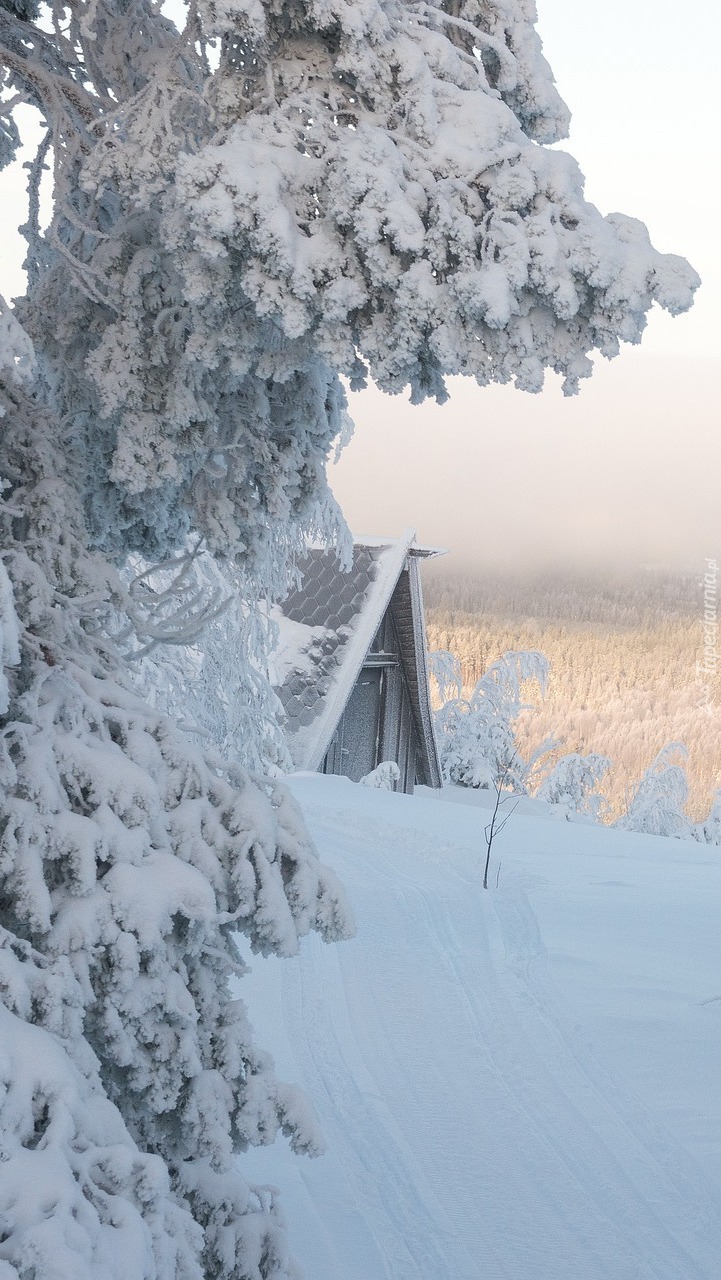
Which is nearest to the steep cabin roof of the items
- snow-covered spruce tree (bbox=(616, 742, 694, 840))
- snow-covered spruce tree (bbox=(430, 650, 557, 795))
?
snow-covered spruce tree (bbox=(430, 650, 557, 795))

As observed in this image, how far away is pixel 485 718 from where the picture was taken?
22219 mm

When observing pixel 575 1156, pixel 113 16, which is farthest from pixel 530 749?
pixel 113 16

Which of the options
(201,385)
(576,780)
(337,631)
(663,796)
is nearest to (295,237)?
(201,385)

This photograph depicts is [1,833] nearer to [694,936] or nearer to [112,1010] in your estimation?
[112,1010]

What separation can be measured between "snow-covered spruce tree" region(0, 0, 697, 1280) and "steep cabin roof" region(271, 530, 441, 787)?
1058 centimetres

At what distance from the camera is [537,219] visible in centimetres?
309

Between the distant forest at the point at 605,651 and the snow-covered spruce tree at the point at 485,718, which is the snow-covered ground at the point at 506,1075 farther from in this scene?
the distant forest at the point at 605,651

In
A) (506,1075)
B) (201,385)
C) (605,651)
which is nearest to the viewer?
(201,385)

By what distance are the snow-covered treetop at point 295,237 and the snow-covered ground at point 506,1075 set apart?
119 inches

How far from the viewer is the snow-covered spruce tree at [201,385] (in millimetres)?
2543

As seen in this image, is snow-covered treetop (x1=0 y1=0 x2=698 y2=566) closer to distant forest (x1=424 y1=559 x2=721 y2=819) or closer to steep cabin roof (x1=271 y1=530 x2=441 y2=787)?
steep cabin roof (x1=271 y1=530 x2=441 y2=787)

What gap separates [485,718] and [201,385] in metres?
18.8

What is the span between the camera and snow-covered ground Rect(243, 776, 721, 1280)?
169 inches

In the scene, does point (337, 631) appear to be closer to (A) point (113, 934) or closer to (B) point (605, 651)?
(A) point (113, 934)
